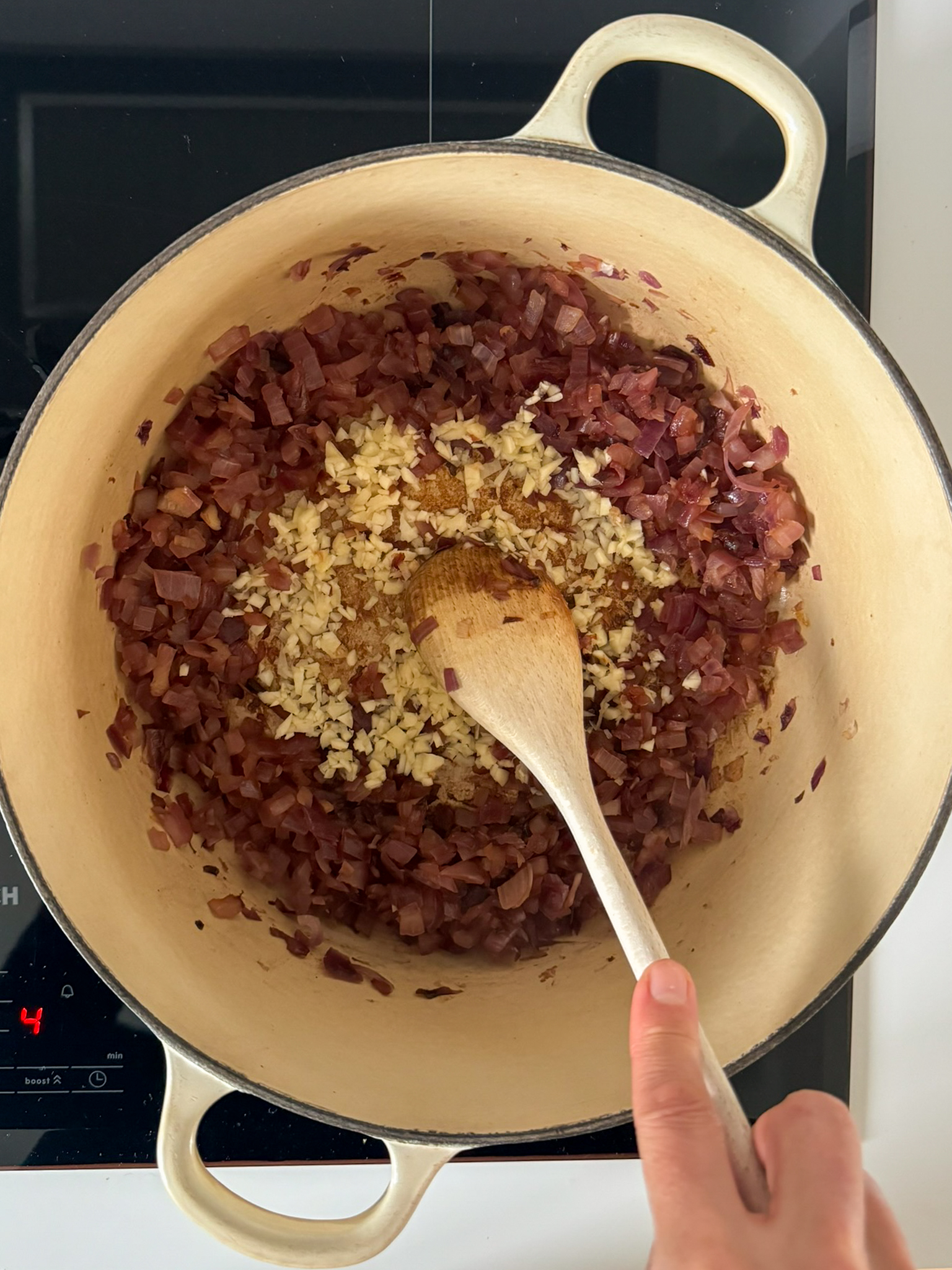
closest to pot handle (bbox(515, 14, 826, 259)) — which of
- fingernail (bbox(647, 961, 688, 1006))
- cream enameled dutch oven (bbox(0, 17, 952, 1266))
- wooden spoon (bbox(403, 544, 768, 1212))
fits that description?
cream enameled dutch oven (bbox(0, 17, 952, 1266))

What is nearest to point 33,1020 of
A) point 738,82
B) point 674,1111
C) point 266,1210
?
point 266,1210

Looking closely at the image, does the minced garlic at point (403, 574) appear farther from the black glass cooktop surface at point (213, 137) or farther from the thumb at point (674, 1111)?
the thumb at point (674, 1111)

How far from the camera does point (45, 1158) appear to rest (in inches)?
35.9

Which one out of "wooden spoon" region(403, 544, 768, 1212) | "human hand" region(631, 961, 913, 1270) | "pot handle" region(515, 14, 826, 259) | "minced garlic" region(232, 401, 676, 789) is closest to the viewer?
"human hand" region(631, 961, 913, 1270)

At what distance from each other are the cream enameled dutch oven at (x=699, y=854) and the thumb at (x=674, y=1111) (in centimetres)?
14

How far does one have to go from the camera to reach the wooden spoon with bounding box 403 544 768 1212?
0.86 m

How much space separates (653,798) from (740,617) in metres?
0.22

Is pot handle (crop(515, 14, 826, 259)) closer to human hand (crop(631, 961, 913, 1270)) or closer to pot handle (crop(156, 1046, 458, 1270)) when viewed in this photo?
human hand (crop(631, 961, 913, 1270))

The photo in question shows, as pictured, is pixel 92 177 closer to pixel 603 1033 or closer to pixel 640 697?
pixel 640 697

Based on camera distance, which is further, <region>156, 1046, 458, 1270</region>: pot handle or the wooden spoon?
the wooden spoon

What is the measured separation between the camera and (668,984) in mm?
663

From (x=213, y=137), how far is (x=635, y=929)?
2.81 feet

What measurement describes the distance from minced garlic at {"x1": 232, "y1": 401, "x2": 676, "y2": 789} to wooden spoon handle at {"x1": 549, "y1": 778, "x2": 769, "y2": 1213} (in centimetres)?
19

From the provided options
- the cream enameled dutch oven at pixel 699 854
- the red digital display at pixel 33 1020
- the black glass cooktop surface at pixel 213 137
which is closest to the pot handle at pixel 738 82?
the cream enameled dutch oven at pixel 699 854
